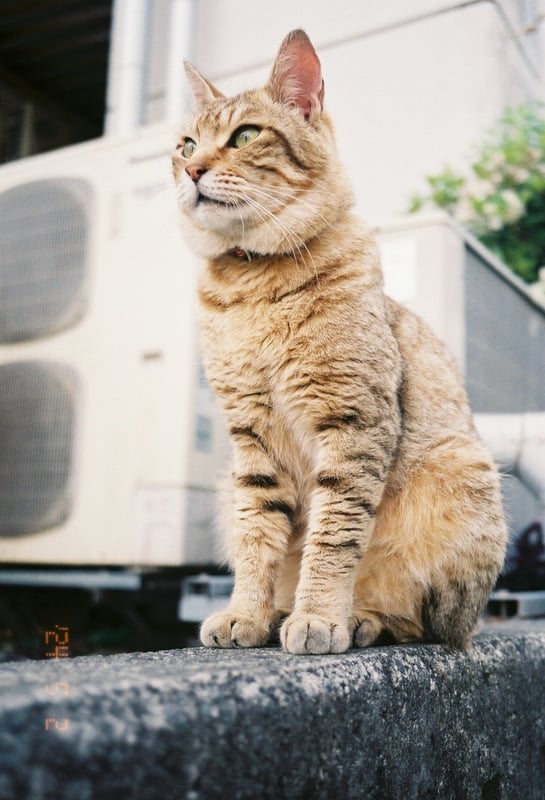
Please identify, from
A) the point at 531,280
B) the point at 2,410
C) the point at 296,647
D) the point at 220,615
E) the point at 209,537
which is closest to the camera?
the point at 296,647

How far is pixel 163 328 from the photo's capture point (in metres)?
2.02

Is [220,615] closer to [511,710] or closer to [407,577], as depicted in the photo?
[407,577]

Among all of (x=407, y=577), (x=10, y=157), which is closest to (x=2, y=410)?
(x=10, y=157)

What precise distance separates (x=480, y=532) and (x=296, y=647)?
1.12ft

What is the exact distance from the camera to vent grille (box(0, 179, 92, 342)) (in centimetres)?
211

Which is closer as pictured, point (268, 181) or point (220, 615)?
point (220, 615)

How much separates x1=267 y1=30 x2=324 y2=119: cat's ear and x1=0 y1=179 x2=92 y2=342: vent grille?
3.44 ft

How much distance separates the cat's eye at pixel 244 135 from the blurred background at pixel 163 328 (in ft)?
1.65

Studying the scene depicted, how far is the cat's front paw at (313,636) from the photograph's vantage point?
92 cm

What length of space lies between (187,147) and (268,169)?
0.19 meters

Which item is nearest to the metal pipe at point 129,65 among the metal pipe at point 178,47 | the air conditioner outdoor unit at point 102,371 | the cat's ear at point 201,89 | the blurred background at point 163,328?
the metal pipe at point 178,47

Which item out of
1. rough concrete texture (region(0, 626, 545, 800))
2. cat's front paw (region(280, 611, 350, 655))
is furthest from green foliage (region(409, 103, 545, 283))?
cat's front paw (region(280, 611, 350, 655))

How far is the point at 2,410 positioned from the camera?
2.09m

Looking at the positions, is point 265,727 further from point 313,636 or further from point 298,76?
point 298,76
